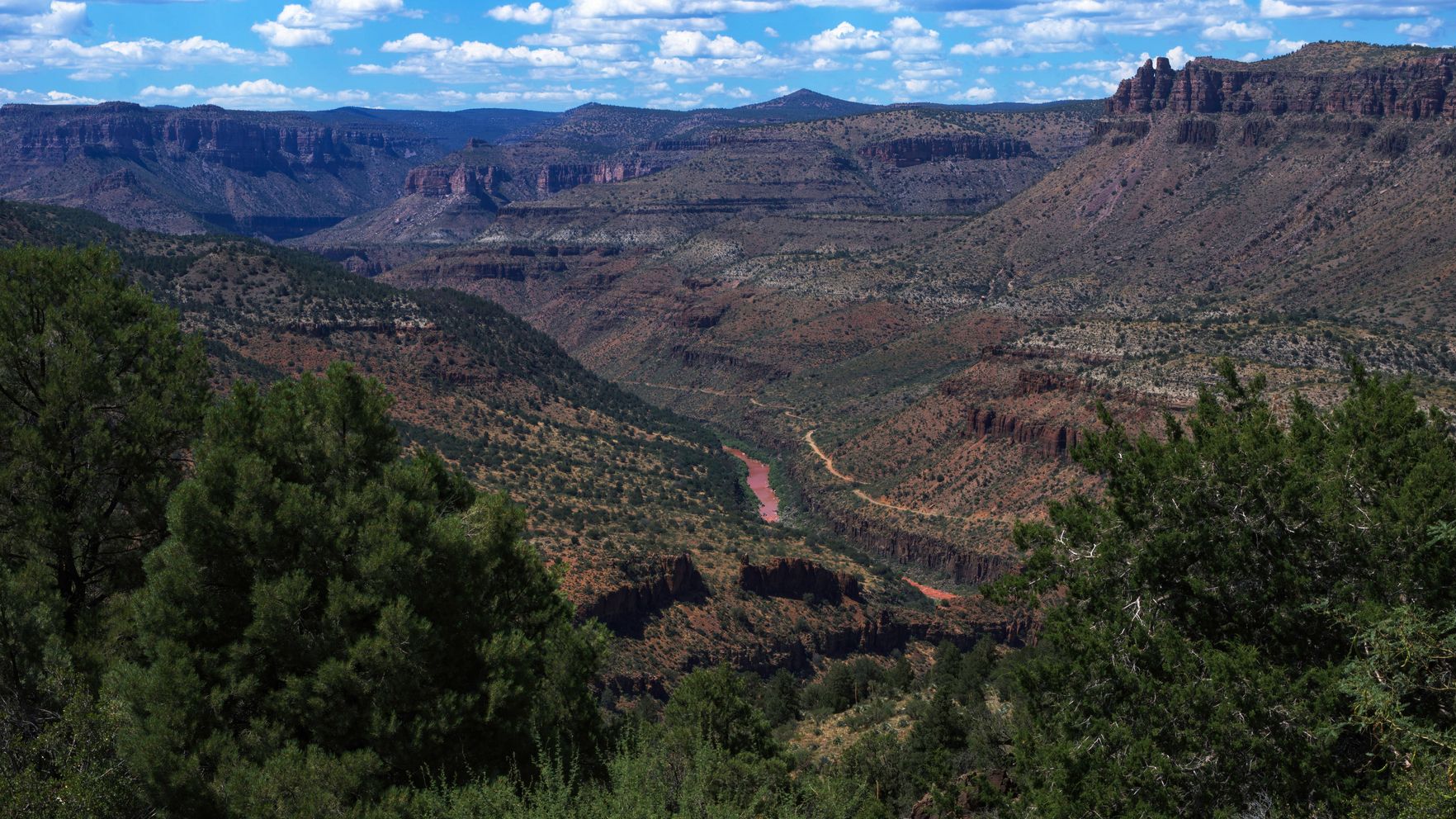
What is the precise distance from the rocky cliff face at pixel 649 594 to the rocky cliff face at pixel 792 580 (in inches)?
102

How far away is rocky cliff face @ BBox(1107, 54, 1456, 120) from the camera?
466 feet

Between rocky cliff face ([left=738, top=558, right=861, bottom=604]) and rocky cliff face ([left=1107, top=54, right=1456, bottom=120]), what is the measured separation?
109m

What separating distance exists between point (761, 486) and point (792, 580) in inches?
1903

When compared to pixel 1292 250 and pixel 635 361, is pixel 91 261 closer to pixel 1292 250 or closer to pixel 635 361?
pixel 1292 250

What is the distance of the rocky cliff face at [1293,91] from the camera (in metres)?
142

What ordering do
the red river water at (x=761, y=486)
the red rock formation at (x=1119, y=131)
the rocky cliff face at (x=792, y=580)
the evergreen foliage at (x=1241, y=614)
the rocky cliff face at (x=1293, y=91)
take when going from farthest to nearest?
the red rock formation at (x=1119, y=131), the rocky cliff face at (x=1293, y=91), the red river water at (x=761, y=486), the rocky cliff face at (x=792, y=580), the evergreen foliage at (x=1241, y=614)

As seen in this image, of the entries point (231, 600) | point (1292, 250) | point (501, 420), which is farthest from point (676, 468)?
point (231, 600)

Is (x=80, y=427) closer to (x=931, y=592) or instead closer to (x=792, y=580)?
(x=792, y=580)

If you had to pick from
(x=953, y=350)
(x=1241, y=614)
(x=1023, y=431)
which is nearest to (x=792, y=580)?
(x=1023, y=431)

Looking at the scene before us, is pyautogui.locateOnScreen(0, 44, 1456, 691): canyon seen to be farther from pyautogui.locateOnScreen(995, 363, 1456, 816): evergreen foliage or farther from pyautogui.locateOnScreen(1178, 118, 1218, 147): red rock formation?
pyautogui.locateOnScreen(995, 363, 1456, 816): evergreen foliage

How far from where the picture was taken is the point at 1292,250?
133 m

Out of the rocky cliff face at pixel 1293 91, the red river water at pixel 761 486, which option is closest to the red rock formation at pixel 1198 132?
the rocky cliff face at pixel 1293 91

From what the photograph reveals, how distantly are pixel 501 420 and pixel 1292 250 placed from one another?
86.1m

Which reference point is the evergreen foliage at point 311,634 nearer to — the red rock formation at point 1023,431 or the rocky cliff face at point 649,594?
the rocky cliff face at point 649,594
